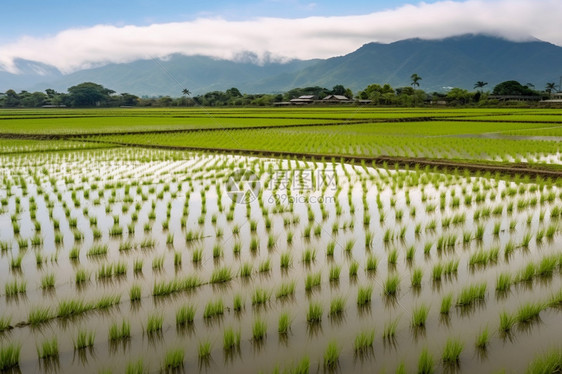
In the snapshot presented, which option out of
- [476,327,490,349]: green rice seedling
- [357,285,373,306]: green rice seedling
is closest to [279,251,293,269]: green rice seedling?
[357,285,373,306]: green rice seedling

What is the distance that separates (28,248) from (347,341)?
3913mm

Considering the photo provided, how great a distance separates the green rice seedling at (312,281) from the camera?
434 centimetres

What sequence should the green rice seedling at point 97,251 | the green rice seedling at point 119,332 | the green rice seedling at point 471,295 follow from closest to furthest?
the green rice seedling at point 119,332 < the green rice seedling at point 471,295 < the green rice seedling at point 97,251

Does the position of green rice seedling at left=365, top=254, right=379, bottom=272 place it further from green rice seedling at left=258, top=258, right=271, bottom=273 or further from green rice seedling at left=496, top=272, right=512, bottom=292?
green rice seedling at left=496, top=272, right=512, bottom=292

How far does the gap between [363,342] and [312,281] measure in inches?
43.4

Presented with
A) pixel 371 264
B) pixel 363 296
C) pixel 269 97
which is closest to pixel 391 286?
pixel 363 296

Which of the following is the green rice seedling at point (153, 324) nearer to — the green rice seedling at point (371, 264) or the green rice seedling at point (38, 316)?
the green rice seedling at point (38, 316)

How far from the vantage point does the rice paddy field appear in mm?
3262

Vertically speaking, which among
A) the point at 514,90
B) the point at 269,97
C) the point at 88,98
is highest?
the point at 514,90

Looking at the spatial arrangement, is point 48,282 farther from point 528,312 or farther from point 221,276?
point 528,312

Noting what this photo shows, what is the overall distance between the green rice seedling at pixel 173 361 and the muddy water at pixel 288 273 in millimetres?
59

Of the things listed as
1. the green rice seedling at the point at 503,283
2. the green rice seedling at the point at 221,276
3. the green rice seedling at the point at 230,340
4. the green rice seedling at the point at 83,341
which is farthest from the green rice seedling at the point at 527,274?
the green rice seedling at the point at 83,341

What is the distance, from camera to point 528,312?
3.75 metres

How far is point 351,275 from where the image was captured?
466cm
